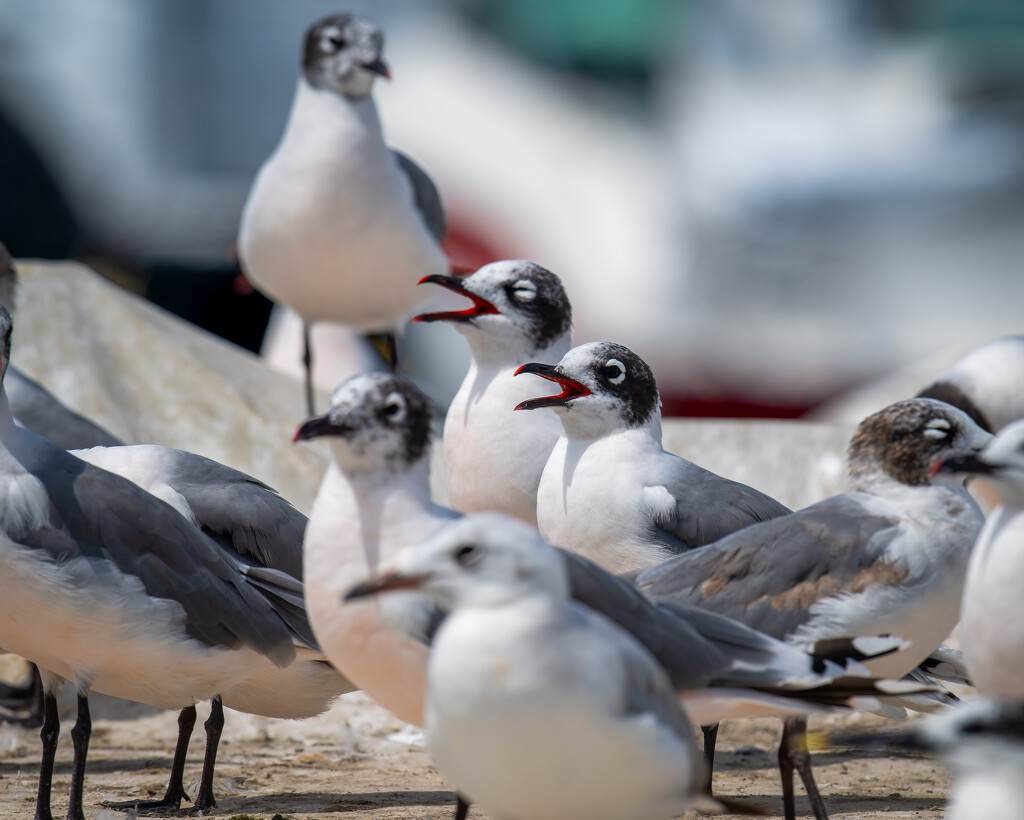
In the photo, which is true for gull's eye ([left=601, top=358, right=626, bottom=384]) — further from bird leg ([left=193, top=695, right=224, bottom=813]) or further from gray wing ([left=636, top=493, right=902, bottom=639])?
bird leg ([left=193, top=695, right=224, bottom=813])

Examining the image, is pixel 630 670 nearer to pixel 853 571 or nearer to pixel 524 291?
pixel 853 571

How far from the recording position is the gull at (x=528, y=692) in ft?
8.43

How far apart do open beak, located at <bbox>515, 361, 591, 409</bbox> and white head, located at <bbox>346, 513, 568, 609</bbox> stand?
1.64 meters

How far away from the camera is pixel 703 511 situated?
13.6ft

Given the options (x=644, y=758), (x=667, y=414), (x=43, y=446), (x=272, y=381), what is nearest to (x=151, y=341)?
(x=272, y=381)

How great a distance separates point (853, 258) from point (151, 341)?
5.02 meters

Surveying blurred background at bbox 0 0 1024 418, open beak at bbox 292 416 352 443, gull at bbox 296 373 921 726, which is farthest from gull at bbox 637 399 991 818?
blurred background at bbox 0 0 1024 418

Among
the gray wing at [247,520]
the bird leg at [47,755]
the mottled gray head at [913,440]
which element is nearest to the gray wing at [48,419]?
the gray wing at [247,520]

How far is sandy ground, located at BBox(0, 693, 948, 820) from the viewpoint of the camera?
13.3ft

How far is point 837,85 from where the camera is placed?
11164mm

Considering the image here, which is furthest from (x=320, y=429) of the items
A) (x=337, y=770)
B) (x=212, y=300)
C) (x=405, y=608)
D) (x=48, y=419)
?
(x=212, y=300)

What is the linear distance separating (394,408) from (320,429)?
6.5 inches

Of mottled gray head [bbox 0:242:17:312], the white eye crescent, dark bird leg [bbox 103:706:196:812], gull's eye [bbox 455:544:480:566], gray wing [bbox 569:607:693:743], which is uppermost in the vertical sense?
mottled gray head [bbox 0:242:17:312]

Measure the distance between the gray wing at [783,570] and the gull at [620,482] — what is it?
471mm
